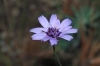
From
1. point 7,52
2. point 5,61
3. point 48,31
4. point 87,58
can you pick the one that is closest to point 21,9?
point 7,52

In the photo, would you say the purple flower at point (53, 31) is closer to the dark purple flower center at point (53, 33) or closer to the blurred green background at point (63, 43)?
the dark purple flower center at point (53, 33)

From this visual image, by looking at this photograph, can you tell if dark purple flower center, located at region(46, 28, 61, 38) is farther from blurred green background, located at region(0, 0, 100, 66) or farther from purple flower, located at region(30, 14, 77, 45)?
blurred green background, located at region(0, 0, 100, 66)

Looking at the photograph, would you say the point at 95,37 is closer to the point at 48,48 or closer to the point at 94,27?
the point at 94,27

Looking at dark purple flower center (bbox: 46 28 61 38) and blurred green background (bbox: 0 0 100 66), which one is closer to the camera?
dark purple flower center (bbox: 46 28 61 38)

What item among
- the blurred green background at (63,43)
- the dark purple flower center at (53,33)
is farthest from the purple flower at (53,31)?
the blurred green background at (63,43)

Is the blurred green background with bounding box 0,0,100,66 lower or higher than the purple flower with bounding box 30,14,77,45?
higher

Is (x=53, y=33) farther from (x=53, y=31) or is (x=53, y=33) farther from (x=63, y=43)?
(x=63, y=43)

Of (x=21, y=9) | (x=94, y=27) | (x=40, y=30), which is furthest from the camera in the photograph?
(x=21, y=9)

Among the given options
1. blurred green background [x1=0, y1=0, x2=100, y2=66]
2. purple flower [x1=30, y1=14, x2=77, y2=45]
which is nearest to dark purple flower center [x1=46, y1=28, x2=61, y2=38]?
purple flower [x1=30, y1=14, x2=77, y2=45]

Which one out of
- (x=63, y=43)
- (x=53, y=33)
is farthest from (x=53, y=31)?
(x=63, y=43)
